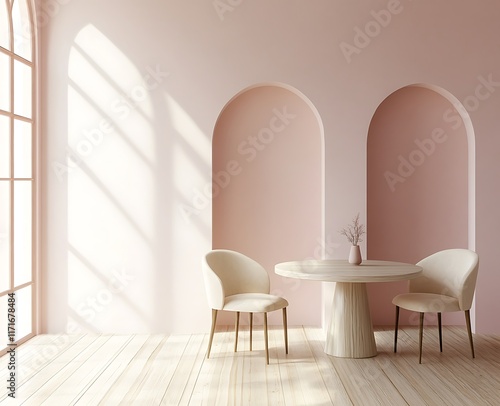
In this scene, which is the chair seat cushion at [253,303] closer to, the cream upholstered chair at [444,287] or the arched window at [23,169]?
the cream upholstered chair at [444,287]

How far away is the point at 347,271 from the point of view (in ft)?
15.3

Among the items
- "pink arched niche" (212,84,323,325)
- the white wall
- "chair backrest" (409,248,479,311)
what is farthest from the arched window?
"chair backrest" (409,248,479,311)

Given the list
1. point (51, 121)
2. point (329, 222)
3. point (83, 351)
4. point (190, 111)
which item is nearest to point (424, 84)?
point (329, 222)

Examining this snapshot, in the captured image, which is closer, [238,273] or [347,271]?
[347,271]

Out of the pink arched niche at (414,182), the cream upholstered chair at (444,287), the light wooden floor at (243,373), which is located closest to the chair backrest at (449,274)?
the cream upholstered chair at (444,287)

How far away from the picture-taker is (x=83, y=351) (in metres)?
5.04

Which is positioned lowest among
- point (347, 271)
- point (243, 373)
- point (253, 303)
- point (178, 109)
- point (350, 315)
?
point (243, 373)

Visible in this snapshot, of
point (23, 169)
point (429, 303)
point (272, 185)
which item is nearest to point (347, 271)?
point (429, 303)

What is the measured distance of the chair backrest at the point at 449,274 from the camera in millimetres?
A: 4785

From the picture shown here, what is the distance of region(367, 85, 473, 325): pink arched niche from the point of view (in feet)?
19.5

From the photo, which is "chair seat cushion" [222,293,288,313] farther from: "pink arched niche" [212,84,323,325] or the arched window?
the arched window

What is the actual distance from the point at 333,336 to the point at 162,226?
185 cm

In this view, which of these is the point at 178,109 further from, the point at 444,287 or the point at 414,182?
the point at 444,287

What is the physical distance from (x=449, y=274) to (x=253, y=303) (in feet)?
5.52
